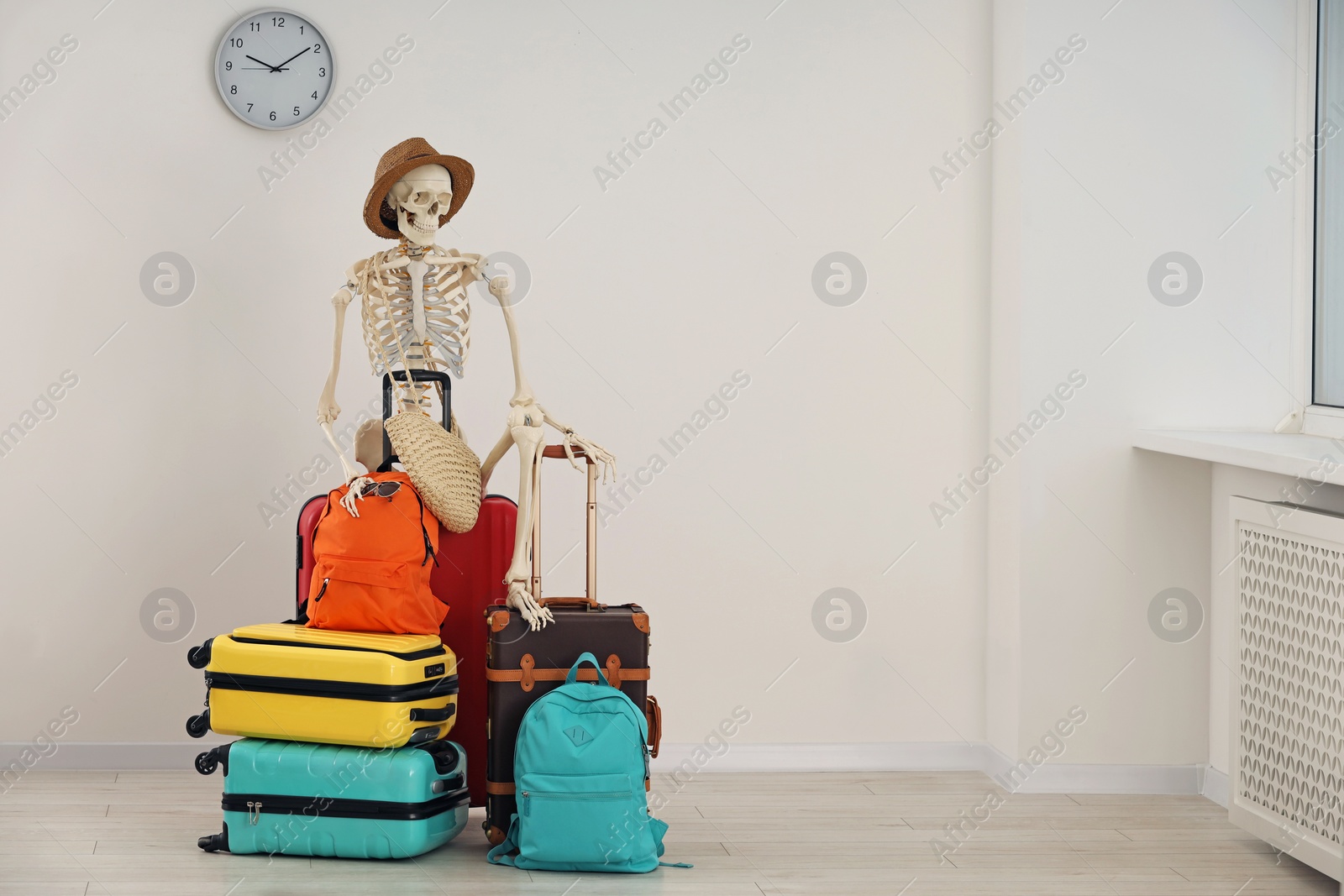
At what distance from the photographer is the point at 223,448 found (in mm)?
3510

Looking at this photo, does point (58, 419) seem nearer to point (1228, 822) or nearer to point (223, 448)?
point (223, 448)

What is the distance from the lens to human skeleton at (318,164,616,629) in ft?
9.64

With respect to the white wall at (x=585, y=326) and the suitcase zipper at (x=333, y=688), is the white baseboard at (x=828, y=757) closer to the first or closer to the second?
the white wall at (x=585, y=326)

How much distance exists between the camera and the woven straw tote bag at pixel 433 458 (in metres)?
2.82

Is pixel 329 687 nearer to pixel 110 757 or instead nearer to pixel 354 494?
pixel 354 494

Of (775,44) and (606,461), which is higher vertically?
(775,44)

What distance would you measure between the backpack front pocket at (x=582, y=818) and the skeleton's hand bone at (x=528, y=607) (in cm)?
35

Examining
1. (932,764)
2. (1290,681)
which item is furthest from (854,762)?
(1290,681)

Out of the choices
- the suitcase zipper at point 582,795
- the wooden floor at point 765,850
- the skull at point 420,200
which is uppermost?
the skull at point 420,200

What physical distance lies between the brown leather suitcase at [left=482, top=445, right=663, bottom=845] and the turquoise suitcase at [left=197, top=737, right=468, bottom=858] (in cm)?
16

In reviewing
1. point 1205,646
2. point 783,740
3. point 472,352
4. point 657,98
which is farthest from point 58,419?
point 1205,646

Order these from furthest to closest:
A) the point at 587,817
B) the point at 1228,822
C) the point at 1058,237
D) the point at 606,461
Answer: the point at 1058,237, the point at 1228,822, the point at 606,461, the point at 587,817

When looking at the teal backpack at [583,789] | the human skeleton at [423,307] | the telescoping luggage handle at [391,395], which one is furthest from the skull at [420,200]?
the teal backpack at [583,789]

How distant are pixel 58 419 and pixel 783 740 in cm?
237
